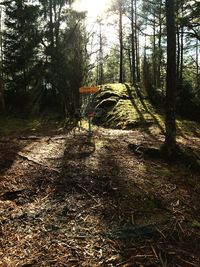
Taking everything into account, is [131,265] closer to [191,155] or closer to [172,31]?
[191,155]

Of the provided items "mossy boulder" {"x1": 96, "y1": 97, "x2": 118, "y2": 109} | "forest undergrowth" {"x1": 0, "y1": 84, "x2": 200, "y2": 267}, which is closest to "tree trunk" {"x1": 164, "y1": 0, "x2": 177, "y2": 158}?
"forest undergrowth" {"x1": 0, "y1": 84, "x2": 200, "y2": 267}

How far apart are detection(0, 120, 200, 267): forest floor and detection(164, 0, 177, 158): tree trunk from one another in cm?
46

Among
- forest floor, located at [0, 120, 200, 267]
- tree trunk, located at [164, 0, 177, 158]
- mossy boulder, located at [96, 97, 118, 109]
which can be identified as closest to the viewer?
forest floor, located at [0, 120, 200, 267]

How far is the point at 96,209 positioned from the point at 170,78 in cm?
366

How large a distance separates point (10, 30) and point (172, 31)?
17.2 meters

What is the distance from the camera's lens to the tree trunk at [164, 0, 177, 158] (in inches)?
255

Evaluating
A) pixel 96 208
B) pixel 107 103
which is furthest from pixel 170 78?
pixel 107 103

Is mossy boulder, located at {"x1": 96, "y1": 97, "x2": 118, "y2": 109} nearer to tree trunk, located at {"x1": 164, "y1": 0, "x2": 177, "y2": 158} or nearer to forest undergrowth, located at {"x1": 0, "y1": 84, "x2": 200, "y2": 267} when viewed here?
forest undergrowth, located at {"x1": 0, "y1": 84, "x2": 200, "y2": 267}

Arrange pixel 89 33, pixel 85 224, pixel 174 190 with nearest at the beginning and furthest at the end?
1. pixel 85 224
2. pixel 174 190
3. pixel 89 33

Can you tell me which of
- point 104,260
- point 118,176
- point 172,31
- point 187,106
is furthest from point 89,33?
point 104,260

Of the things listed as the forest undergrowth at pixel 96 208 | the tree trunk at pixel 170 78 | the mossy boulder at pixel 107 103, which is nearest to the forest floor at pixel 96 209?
the forest undergrowth at pixel 96 208

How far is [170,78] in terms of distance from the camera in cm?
650

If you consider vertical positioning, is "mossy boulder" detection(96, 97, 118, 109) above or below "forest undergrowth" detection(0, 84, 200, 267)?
above

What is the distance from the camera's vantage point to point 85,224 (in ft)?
12.4
